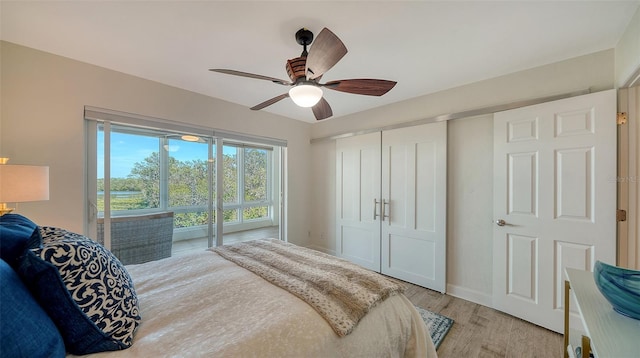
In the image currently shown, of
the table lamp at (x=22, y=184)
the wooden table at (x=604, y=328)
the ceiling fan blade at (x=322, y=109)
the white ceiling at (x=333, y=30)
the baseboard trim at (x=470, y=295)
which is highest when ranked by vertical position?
the white ceiling at (x=333, y=30)

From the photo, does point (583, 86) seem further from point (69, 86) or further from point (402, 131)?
point (69, 86)

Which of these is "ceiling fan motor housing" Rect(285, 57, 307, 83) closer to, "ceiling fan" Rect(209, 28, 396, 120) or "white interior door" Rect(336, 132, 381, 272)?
"ceiling fan" Rect(209, 28, 396, 120)

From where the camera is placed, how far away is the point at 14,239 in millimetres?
894

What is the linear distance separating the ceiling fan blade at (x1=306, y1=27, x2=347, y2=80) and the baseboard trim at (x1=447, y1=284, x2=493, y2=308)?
2.80 meters

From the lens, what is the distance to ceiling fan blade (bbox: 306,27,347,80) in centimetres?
127

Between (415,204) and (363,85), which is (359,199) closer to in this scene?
(415,204)

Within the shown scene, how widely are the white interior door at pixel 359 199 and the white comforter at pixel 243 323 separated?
78.2 inches

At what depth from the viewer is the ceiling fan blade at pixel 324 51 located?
1273 millimetres

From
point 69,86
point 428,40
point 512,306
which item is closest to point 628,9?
point 428,40

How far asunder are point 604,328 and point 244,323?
4.70ft

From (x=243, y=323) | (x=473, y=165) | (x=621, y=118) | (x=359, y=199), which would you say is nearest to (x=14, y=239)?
(x=243, y=323)

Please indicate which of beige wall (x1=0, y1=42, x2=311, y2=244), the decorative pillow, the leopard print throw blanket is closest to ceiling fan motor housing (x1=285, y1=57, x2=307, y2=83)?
the leopard print throw blanket

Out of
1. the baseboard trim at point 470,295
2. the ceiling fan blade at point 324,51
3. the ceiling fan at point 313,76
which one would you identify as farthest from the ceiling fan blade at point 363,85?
the baseboard trim at point 470,295

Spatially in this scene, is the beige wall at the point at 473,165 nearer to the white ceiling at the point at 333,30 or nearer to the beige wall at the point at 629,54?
the white ceiling at the point at 333,30
